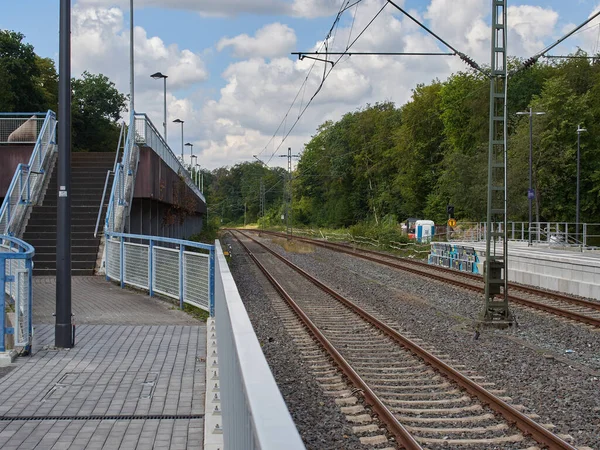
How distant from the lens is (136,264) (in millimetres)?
15414

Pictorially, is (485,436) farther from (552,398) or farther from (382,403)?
(552,398)

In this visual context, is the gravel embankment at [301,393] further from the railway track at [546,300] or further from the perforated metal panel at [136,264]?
the railway track at [546,300]

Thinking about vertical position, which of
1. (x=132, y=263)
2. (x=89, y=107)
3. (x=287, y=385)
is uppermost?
(x=89, y=107)

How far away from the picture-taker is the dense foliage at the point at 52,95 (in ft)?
163

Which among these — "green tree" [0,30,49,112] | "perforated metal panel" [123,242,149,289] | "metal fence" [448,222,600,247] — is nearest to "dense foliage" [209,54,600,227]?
"metal fence" [448,222,600,247]

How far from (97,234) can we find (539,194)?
43019 millimetres

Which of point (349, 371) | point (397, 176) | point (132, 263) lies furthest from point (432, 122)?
point (349, 371)

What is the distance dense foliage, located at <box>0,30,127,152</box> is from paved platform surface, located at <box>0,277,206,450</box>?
3627cm

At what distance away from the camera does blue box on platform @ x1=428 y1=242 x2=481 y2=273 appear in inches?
1089

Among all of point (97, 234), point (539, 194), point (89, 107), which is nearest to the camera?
point (97, 234)

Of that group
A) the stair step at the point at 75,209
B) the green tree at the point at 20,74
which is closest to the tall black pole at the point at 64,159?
the stair step at the point at 75,209

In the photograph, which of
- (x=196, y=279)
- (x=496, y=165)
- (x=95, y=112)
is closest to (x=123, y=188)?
(x=196, y=279)

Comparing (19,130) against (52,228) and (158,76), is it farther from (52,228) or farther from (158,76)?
(158,76)

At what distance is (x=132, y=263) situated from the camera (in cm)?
1561
